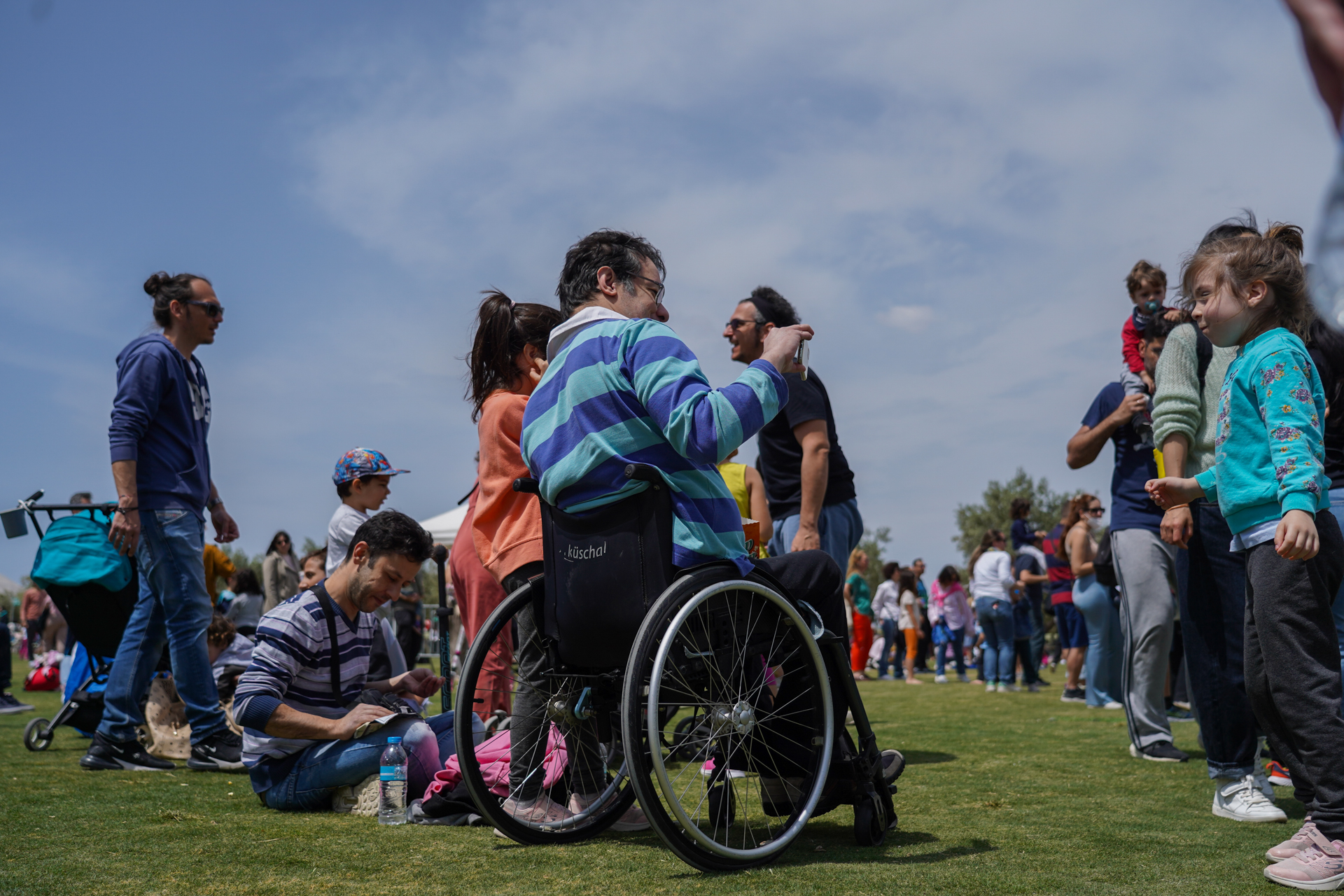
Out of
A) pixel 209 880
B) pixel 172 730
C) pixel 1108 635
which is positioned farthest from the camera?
pixel 1108 635

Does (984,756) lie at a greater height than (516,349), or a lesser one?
lesser

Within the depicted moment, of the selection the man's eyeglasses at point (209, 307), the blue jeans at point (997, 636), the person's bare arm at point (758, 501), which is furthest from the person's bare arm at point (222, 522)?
the blue jeans at point (997, 636)

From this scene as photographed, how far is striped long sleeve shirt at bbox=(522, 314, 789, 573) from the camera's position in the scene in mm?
2574

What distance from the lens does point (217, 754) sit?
5.00 meters

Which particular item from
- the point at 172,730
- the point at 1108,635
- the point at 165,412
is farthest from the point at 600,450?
the point at 1108,635

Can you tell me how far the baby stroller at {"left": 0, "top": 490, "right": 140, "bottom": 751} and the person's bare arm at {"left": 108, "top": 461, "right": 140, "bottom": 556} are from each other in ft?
2.36

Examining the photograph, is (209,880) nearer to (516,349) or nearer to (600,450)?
(600,450)

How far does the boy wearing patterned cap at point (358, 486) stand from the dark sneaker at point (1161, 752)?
406 centimetres

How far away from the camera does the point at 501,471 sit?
3.85m

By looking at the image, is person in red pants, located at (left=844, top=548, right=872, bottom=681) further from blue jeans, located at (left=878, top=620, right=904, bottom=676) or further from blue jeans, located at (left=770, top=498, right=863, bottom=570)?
blue jeans, located at (left=770, top=498, right=863, bottom=570)

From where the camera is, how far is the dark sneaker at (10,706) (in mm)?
9219

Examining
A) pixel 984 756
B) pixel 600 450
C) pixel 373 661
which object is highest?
pixel 600 450

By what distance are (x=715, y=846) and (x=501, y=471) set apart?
1.79m

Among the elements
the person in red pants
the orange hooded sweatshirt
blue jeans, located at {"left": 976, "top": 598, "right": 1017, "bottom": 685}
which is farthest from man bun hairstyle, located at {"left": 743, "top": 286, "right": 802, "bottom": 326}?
the person in red pants
